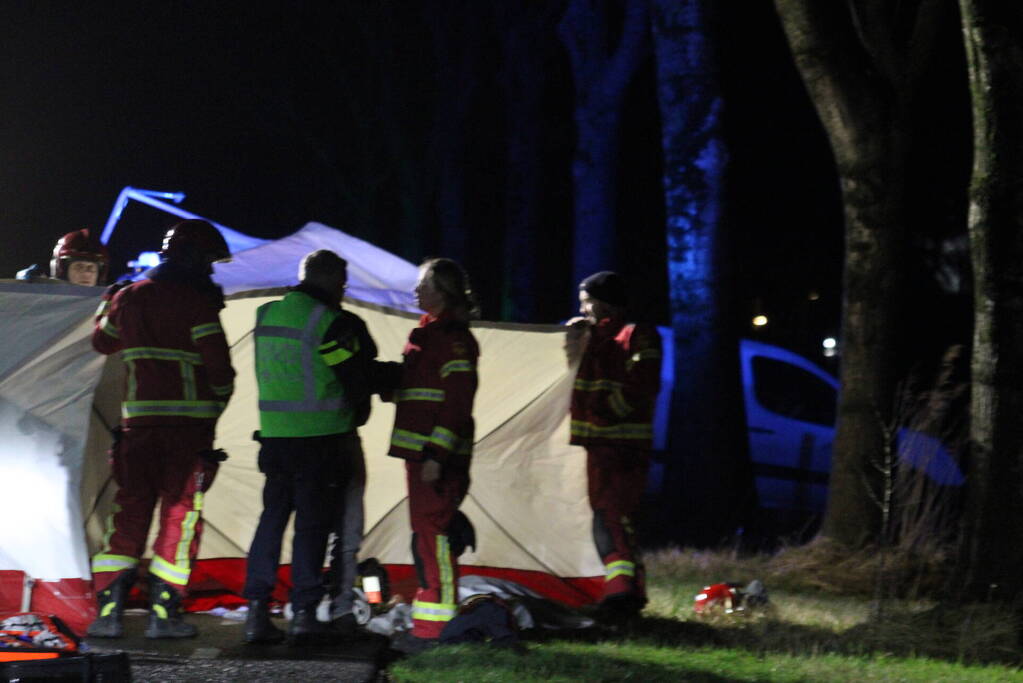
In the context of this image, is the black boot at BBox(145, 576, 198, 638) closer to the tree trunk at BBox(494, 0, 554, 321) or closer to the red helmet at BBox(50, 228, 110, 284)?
the red helmet at BBox(50, 228, 110, 284)

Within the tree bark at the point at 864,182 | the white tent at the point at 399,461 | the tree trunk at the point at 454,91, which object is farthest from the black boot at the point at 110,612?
the tree trunk at the point at 454,91

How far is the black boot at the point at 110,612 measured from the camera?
667cm

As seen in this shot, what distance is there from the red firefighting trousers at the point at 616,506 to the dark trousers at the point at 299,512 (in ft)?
5.67

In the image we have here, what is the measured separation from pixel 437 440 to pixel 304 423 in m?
0.62

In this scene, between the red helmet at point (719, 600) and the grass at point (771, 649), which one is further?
the red helmet at point (719, 600)

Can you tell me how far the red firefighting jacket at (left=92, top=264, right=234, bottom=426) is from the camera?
680 centimetres

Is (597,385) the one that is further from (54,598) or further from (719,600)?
(54,598)

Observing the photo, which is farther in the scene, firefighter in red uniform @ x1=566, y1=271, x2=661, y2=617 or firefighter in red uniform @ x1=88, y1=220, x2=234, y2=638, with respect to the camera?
firefighter in red uniform @ x1=566, y1=271, x2=661, y2=617

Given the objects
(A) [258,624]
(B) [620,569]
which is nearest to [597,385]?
(B) [620,569]

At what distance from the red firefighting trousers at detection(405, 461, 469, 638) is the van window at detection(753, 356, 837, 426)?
794 cm

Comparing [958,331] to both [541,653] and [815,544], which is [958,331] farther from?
[541,653]

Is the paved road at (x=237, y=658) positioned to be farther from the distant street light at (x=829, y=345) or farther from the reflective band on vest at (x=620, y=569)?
the distant street light at (x=829, y=345)

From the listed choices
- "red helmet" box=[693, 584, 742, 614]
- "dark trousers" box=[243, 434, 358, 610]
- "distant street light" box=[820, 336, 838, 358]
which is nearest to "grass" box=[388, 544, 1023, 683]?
"red helmet" box=[693, 584, 742, 614]

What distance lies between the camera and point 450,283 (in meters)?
7.05
